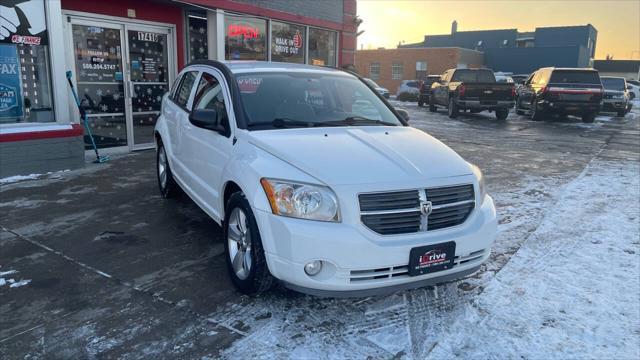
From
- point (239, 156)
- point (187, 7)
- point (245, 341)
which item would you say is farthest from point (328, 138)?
point (187, 7)

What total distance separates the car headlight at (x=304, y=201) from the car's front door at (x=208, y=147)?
930 mm

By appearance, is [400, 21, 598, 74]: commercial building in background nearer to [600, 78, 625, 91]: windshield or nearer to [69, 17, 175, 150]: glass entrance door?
[600, 78, 625, 91]: windshield

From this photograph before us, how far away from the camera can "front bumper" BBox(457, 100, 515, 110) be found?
57.1 feet

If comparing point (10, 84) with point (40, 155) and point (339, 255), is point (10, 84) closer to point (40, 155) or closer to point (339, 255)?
point (40, 155)

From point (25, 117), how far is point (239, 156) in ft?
18.6

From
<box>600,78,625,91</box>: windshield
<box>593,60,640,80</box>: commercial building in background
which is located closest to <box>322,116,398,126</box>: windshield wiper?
<box>600,78,625,91</box>: windshield

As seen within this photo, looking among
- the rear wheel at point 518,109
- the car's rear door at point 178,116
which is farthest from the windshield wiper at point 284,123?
the rear wheel at point 518,109

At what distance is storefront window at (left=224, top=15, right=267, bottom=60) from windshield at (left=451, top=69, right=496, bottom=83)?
10048mm

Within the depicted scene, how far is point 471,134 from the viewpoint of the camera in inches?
543

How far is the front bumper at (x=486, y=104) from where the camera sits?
17.4 metres

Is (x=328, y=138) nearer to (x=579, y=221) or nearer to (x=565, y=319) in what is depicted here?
(x=565, y=319)

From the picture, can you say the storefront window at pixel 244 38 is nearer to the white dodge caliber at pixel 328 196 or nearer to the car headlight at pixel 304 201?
the white dodge caliber at pixel 328 196

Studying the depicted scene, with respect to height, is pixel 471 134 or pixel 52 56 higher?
pixel 52 56

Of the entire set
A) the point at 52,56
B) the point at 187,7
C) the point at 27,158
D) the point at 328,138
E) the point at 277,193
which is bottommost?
the point at 27,158
